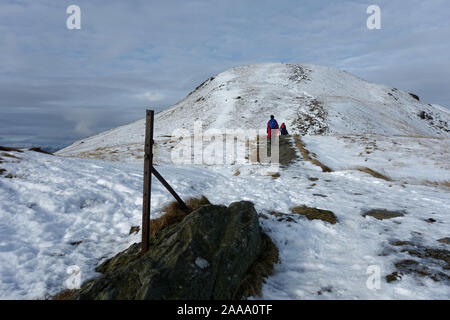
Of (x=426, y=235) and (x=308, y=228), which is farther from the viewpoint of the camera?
(x=308, y=228)

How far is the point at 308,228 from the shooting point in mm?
7246

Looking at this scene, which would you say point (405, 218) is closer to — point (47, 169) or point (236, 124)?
point (47, 169)

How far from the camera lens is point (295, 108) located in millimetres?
46281

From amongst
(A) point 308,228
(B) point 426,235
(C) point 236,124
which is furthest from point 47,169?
(C) point 236,124

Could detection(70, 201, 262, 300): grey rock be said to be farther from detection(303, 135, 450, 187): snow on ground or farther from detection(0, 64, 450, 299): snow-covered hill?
detection(303, 135, 450, 187): snow on ground

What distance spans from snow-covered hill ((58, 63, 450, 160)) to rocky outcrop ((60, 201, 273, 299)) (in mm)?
22655

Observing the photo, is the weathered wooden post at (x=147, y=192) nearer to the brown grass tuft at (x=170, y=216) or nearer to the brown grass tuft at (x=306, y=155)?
the brown grass tuft at (x=170, y=216)

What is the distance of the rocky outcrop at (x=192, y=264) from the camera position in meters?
4.09

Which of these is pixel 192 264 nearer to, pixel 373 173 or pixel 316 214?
pixel 316 214

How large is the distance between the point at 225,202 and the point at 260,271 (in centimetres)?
432

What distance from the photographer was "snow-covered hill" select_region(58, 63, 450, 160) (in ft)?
136

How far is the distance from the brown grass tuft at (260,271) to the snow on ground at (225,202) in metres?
0.18

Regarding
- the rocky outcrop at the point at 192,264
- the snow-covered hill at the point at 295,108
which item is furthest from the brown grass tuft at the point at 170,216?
the snow-covered hill at the point at 295,108

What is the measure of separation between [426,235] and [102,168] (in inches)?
465
